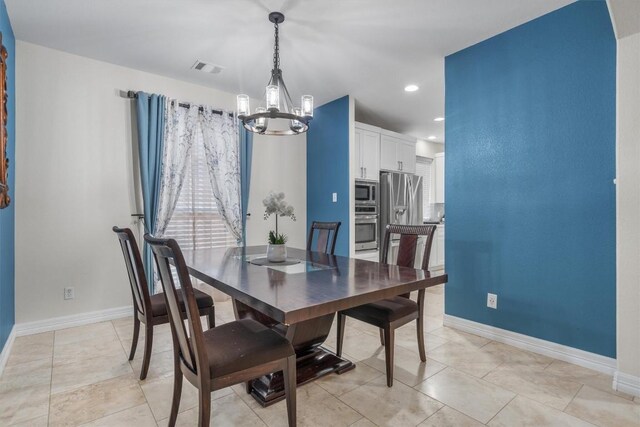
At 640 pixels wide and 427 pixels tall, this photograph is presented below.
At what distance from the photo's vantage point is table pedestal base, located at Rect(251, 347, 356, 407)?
1.83m

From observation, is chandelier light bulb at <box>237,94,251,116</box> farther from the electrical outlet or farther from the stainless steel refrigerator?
the stainless steel refrigerator

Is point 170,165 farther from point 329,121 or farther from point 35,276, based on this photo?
point 329,121

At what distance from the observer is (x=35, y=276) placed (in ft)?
9.55

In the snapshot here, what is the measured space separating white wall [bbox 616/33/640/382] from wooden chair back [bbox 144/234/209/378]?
7.62ft

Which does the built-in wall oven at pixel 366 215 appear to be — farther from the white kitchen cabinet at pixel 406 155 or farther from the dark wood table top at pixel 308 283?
the dark wood table top at pixel 308 283

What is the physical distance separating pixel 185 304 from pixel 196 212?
2672mm

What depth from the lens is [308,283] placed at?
1607 millimetres

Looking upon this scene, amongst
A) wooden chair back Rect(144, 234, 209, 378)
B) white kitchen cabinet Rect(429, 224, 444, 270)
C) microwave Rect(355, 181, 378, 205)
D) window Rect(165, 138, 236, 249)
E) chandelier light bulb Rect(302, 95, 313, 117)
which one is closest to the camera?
wooden chair back Rect(144, 234, 209, 378)

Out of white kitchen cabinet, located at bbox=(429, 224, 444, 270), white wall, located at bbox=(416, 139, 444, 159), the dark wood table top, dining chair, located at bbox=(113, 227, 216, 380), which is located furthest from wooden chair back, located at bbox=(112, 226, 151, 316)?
white wall, located at bbox=(416, 139, 444, 159)

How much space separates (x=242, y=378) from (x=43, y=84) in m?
3.20

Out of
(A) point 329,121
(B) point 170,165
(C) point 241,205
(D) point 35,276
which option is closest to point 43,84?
(B) point 170,165

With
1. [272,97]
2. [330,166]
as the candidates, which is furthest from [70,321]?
[330,166]

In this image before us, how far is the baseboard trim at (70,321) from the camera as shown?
9.30 feet

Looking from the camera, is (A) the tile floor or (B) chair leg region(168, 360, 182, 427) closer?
(B) chair leg region(168, 360, 182, 427)
